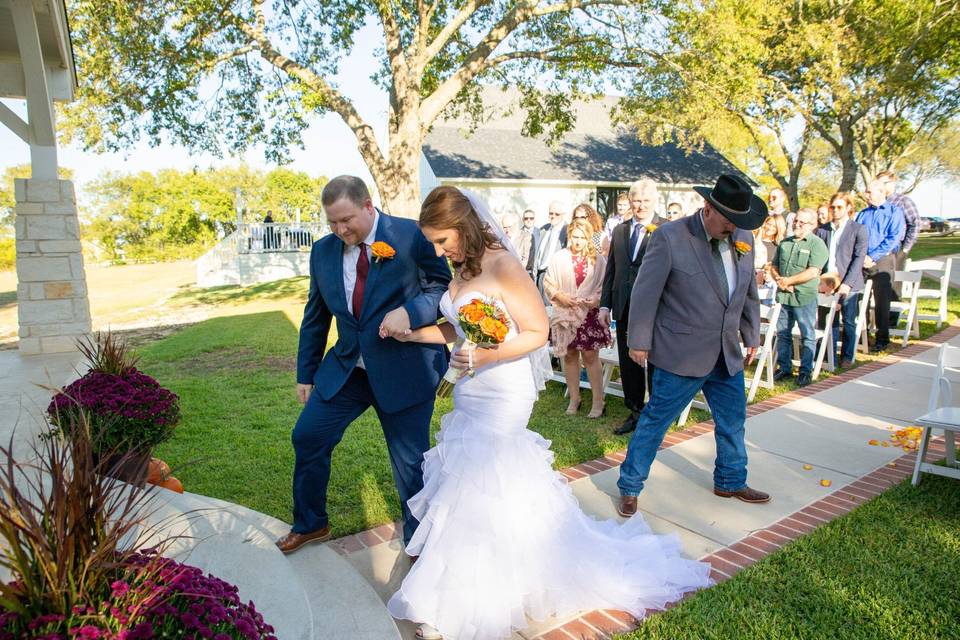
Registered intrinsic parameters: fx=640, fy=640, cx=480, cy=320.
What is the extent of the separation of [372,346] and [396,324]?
308mm

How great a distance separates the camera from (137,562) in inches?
77.1

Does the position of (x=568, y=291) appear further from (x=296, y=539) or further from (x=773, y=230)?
(x=773, y=230)

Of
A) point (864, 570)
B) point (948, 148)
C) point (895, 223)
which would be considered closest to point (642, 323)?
point (864, 570)

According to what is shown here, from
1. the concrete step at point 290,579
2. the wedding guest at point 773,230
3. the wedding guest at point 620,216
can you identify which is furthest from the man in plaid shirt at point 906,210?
the concrete step at point 290,579

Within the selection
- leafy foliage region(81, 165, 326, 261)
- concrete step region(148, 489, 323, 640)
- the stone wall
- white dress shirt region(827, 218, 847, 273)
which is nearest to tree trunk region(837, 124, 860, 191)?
white dress shirt region(827, 218, 847, 273)

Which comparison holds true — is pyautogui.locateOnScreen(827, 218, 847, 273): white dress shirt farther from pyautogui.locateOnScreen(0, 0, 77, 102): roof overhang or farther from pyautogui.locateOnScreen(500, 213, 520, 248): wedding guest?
pyautogui.locateOnScreen(0, 0, 77, 102): roof overhang

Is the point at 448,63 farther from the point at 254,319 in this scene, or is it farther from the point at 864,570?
the point at 864,570

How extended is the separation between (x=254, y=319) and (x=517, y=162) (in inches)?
679

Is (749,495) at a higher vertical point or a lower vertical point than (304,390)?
lower

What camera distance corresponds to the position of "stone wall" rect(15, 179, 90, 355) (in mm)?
9250

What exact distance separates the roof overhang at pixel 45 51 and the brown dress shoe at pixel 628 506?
8.78 m

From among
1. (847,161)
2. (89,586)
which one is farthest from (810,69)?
(89,586)

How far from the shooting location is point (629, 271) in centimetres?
629

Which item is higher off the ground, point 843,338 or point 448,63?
point 448,63
